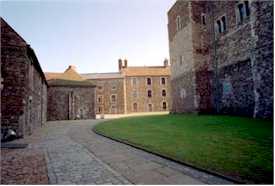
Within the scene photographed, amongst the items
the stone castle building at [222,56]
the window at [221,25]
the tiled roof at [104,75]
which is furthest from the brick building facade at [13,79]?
the tiled roof at [104,75]

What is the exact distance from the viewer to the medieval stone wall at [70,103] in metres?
34.3

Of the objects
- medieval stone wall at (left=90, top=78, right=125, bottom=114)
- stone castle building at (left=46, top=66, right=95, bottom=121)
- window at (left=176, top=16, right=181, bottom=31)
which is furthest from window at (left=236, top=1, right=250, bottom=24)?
medieval stone wall at (left=90, top=78, right=125, bottom=114)

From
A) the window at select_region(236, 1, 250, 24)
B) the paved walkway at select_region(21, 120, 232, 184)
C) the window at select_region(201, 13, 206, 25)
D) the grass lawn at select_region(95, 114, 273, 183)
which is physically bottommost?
the paved walkway at select_region(21, 120, 232, 184)

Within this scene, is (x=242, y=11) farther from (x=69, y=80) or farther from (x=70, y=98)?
(x=69, y=80)

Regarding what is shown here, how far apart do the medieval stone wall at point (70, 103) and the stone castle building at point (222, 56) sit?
542 inches

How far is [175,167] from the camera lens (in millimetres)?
5992

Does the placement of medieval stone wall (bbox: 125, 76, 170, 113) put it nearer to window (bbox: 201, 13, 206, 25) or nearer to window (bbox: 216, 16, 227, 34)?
window (bbox: 201, 13, 206, 25)

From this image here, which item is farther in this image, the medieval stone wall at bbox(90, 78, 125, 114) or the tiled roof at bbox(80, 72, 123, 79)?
the tiled roof at bbox(80, 72, 123, 79)

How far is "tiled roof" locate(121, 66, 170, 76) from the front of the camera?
177 feet

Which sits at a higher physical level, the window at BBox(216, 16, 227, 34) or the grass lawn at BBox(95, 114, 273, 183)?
the window at BBox(216, 16, 227, 34)

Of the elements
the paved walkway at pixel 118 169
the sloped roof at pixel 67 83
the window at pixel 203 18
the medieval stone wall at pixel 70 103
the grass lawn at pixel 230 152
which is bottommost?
the paved walkway at pixel 118 169

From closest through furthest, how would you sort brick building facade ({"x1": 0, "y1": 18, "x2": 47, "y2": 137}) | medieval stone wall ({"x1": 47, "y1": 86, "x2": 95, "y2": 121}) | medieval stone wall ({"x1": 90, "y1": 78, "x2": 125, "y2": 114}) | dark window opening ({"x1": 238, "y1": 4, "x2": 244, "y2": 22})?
brick building facade ({"x1": 0, "y1": 18, "x2": 47, "y2": 137})
dark window opening ({"x1": 238, "y1": 4, "x2": 244, "y2": 22})
medieval stone wall ({"x1": 47, "y1": 86, "x2": 95, "y2": 121})
medieval stone wall ({"x1": 90, "y1": 78, "x2": 125, "y2": 114})

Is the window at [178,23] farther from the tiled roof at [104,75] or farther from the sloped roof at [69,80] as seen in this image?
the tiled roof at [104,75]

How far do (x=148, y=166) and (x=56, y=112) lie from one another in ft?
99.2
